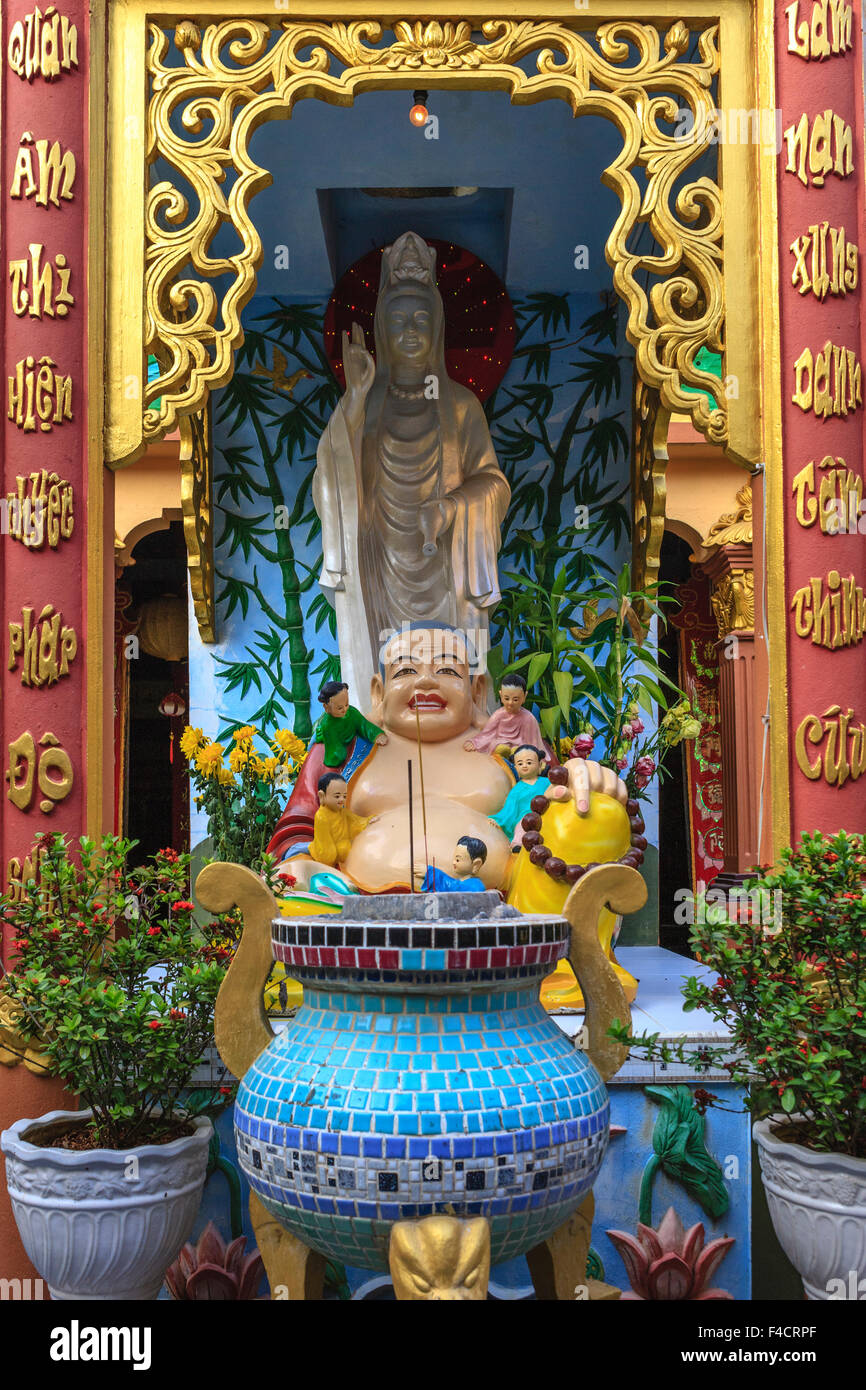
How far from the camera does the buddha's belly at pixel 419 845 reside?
4098mm

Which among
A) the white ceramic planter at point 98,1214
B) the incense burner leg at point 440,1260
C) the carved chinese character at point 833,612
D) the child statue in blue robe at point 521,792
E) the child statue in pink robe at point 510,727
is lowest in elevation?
the white ceramic planter at point 98,1214

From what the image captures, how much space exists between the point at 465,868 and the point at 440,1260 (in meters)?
1.69

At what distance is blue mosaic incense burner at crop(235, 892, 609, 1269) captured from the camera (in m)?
2.19

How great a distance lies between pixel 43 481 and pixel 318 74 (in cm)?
152

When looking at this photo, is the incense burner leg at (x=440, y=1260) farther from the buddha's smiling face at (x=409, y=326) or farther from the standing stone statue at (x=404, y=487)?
the buddha's smiling face at (x=409, y=326)

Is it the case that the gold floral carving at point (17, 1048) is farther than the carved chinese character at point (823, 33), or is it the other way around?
the carved chinese character at point (823, 33)

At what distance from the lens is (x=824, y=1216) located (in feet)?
9.14

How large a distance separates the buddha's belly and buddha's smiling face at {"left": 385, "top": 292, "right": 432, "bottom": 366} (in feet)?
7.52

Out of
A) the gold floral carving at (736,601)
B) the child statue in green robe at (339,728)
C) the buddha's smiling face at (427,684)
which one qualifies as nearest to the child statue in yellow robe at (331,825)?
the child statue in green robe at (339,728)

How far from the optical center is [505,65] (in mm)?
3893

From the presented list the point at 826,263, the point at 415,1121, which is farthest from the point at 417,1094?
the point at 826,263

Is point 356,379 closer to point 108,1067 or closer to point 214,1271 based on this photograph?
point 108,1067

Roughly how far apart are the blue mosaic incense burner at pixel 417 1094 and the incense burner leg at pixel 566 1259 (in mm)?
192

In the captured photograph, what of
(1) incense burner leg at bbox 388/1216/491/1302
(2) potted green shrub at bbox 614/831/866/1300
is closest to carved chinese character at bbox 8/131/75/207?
(2) potted green shrub at bbox 614/831/866/1300
